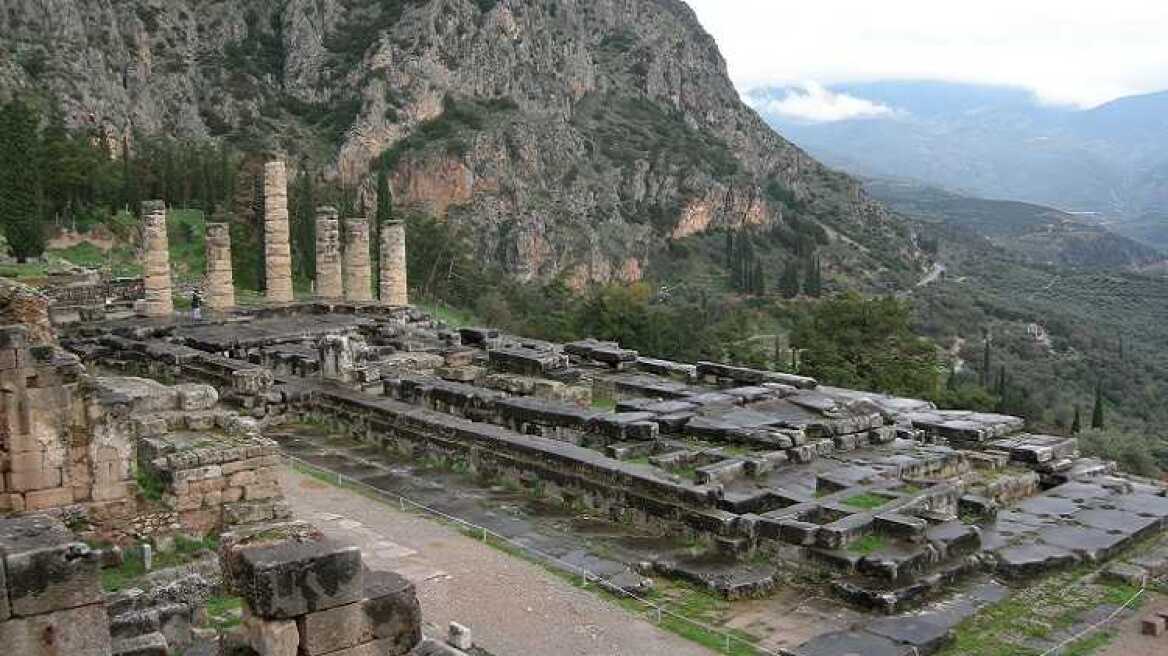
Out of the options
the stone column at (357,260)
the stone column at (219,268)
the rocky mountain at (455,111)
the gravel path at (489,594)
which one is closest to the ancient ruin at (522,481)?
the gravel path at (489,594)

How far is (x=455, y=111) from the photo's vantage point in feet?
399

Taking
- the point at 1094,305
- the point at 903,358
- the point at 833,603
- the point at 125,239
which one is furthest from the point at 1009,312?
the point at 833,603

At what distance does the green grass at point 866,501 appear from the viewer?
13.9m

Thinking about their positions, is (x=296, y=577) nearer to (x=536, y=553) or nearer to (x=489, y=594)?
(x=489, y=594)

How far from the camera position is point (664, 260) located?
12606cm

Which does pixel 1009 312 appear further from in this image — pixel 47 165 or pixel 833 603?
pixel 833 603

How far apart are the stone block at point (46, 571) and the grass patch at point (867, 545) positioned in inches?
349

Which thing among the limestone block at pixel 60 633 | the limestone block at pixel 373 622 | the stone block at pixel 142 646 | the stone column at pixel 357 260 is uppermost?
the stone column at pixel 357 260

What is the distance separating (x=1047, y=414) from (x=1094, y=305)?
2888 inches

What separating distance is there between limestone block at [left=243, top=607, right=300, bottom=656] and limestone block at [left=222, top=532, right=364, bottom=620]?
49mm

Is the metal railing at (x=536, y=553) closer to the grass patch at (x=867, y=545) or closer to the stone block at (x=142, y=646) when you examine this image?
the grass patch at (x=867, y=545)

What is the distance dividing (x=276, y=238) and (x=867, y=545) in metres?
27.7

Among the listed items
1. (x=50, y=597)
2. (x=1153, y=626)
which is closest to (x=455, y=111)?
(x=1153, y=626)

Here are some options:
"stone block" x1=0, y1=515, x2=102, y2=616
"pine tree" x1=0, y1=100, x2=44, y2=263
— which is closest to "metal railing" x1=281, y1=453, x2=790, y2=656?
"stone block" x1=0, y1=515, x2=102, y2=616
